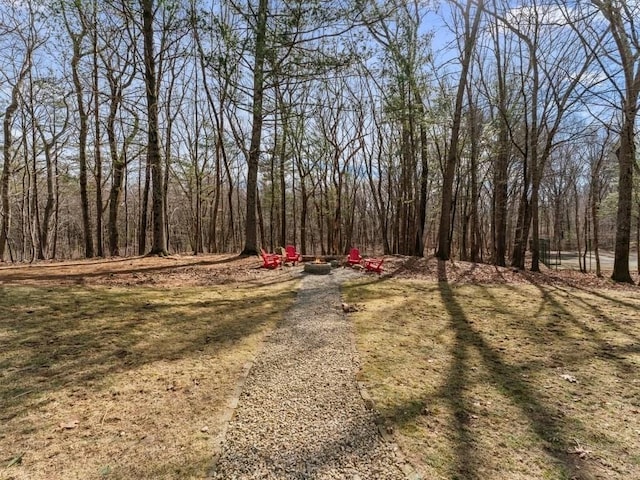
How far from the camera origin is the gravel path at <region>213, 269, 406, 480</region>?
244 centimetres

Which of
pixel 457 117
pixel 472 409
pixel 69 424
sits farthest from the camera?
pixel 457 117

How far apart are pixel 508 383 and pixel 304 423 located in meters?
2.43

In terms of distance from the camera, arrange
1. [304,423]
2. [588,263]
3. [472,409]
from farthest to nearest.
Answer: [588,263]
[472,409]
[304,423]

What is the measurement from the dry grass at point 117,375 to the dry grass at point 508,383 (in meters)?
1.76

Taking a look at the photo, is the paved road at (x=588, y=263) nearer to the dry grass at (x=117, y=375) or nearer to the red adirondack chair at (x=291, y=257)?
the red adirondack chair at (x=291, y=257)

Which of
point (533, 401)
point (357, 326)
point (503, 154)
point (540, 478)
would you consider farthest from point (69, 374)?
point (503, 154)

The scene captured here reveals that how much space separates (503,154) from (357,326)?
44.6 feet

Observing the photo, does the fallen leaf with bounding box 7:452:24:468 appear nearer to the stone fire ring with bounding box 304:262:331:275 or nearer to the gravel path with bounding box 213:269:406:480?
the gravel path with bounding box 213:269:406:480

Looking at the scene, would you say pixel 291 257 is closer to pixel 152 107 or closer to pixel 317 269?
pixel 317 269

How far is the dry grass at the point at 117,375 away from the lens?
2.50 metres

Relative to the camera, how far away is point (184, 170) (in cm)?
2327

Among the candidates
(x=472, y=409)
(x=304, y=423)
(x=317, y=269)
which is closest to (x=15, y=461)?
(x=304, y=423)

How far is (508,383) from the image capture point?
3.83 meters

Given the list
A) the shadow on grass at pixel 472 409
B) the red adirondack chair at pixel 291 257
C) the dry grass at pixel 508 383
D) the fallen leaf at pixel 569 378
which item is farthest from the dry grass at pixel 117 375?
the red adirondack chair at pixel 291 257
